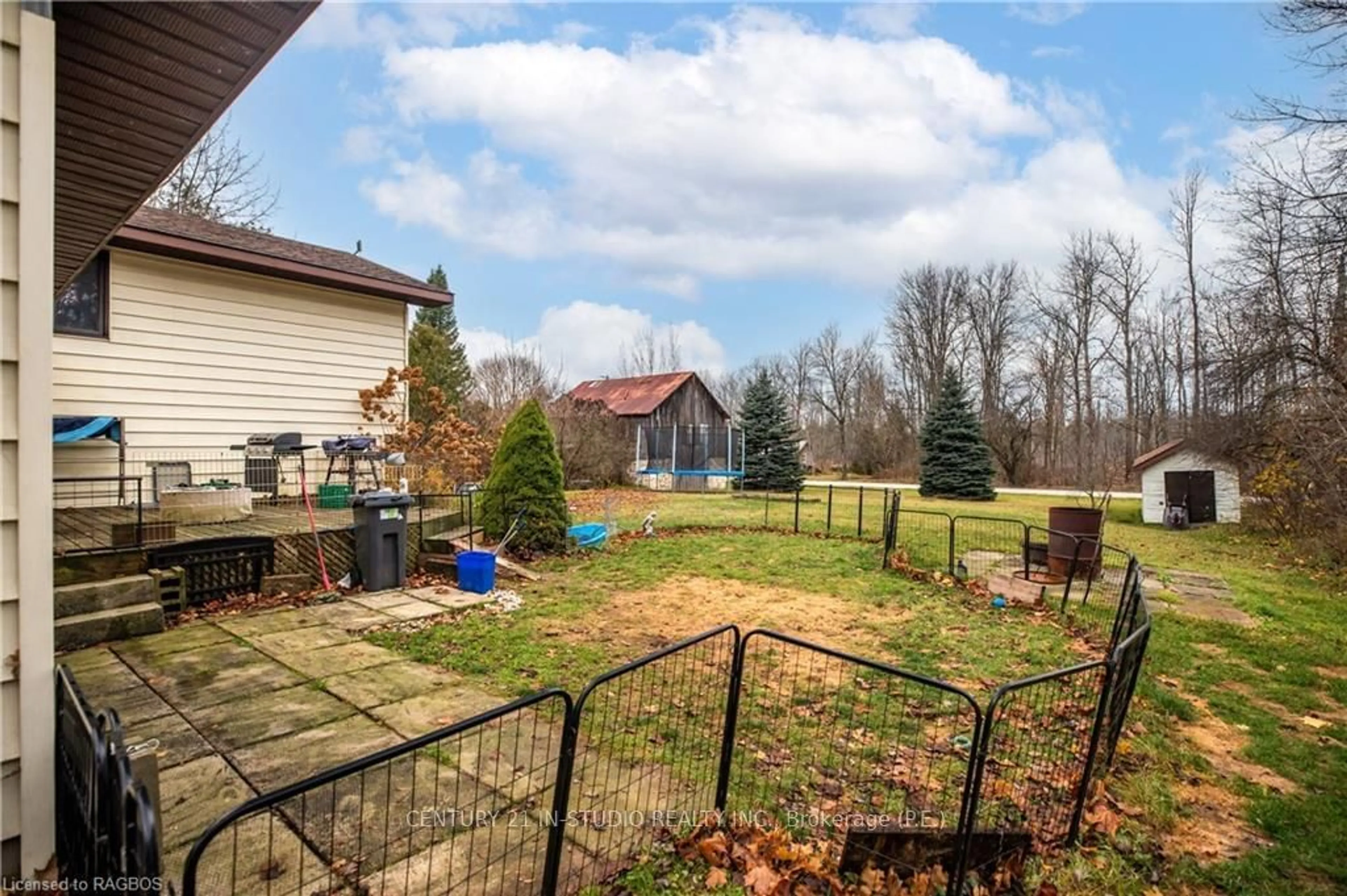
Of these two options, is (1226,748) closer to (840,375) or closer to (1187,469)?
(1187,469)

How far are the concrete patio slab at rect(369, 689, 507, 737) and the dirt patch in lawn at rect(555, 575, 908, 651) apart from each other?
1422mm

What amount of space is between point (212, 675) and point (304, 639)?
2.69 ft

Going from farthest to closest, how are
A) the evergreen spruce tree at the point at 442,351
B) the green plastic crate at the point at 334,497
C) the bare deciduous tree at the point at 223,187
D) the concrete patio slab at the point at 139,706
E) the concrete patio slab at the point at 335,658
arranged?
the evergreen spruce tree at the point at 442,351, the bare deciduous tree at the point at 223,187, the green plastic crate at the point at 334,497, the concrete patio slab at the point at 335,658, the concrete patio slab at the point at 139,706

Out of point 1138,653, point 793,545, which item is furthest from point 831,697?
point 793,545

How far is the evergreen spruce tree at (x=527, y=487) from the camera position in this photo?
841 centimetres

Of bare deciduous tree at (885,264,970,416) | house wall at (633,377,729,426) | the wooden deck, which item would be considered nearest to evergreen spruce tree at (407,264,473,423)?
house wall at (633,377,729,426)

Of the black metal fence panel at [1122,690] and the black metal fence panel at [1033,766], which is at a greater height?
the black metal fence panel at [1122,690]

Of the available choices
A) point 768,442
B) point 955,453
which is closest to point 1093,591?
point 768,442

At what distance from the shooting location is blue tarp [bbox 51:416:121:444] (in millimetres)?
6770

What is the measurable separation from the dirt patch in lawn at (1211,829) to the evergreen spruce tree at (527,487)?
694 centimetres

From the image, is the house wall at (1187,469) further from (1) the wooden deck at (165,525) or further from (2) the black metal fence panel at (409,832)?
(2) the black metal fence panel at (409,832)

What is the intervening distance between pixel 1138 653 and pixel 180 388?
9.95 meters

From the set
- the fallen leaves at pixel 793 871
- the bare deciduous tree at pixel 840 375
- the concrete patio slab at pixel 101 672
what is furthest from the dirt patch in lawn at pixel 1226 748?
the bare deciduous tree at pixel 840 375

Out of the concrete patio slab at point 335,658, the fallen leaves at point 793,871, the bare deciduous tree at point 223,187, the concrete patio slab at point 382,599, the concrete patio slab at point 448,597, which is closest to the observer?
the fallen leaves at point 793,871
